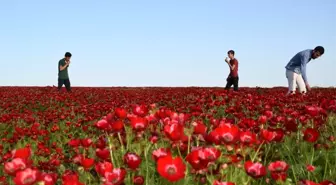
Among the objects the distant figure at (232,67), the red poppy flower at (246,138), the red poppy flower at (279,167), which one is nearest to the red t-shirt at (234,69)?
the distant figure at (232,67)

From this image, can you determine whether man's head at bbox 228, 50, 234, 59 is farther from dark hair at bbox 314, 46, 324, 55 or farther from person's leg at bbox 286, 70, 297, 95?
dark hair at bbox 314, 46, 324, 55

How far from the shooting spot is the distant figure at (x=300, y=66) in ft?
37.6

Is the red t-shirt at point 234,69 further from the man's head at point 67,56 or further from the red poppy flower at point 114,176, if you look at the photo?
the red poppy flower at point 114,176

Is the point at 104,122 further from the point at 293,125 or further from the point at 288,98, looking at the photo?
the point at 288,98

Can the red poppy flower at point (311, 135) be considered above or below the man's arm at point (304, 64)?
below

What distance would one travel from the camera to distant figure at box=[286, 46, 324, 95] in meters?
11.5

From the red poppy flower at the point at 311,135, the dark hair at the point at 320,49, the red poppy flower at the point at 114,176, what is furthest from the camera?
the dark hair at the point at 320,49

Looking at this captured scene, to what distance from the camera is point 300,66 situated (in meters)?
11.9

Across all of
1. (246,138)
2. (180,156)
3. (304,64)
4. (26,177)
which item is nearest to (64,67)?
(304,64)

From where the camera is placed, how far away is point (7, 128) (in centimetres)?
954

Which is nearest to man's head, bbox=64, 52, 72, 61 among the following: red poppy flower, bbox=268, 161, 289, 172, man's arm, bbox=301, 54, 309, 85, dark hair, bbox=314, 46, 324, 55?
man's arm, bbox=301, 54, 309, 85

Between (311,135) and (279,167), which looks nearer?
(279,167)

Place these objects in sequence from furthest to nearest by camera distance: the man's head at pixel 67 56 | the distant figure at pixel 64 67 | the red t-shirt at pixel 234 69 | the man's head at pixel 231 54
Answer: the distant figure at pixel 64 67 → the man's head at pixel 67 56 → the red t-shirt at pixel 234 69 → the man's head at pixel 231 54

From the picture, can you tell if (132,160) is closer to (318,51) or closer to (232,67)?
(318,51)
